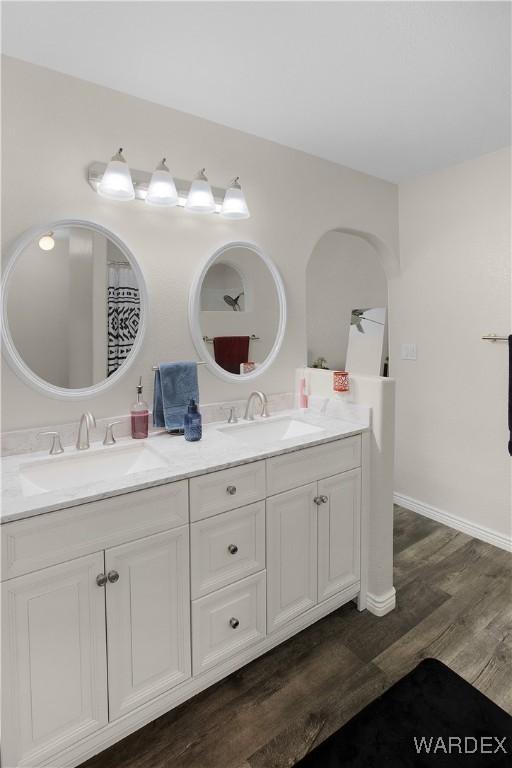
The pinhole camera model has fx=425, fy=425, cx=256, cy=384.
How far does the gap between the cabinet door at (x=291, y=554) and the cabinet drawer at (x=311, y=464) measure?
1.7 inches

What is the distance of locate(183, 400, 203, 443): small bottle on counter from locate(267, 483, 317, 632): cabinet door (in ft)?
1.38

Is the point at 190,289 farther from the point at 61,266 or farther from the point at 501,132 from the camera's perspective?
the point at 501,132

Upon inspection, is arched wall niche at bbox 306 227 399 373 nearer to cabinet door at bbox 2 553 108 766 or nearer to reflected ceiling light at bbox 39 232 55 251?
reflected ceiling light at bbox 39 232 55 251

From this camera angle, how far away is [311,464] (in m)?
1.86

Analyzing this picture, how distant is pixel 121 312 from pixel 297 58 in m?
1.25

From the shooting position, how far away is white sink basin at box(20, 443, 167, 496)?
1.57 metres

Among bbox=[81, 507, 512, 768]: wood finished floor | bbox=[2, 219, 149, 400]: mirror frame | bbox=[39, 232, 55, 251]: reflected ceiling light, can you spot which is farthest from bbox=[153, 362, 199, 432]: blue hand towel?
bbox=[81, 507, 512, 768]: wood finished floor

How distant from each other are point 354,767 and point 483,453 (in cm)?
197

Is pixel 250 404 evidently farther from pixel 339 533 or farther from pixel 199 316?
pixel 339 533

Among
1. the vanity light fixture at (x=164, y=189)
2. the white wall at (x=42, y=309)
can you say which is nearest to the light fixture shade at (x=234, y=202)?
the vanity light fixture at (x=164, y=189)

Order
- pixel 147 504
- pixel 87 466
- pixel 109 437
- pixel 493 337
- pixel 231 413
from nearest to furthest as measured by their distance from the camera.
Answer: pixel 147 504 → pixel 87 466 → pixel 109 437 → pixel 231 413 → pixel 493 337

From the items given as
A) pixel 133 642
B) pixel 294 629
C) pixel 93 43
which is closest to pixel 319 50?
pixel 93 43

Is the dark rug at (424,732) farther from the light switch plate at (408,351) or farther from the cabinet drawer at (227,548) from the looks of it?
the light switch plate at (408,351)

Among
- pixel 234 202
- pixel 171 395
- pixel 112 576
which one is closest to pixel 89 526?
pixel 112 576
